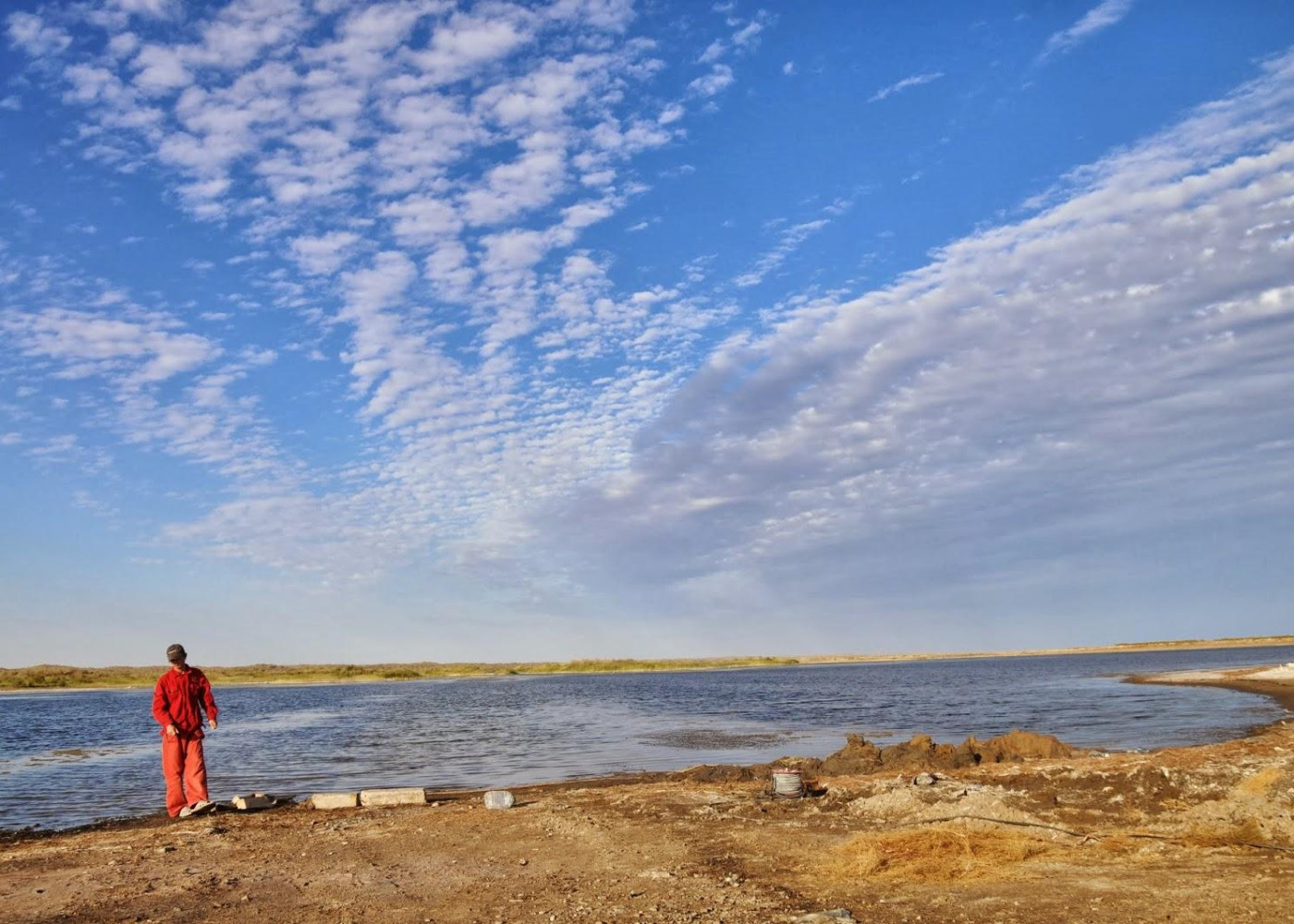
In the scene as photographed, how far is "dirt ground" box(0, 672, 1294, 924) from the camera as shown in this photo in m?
7.97

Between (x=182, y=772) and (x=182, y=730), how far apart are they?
30.2 inches

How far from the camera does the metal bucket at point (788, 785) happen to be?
545 inches

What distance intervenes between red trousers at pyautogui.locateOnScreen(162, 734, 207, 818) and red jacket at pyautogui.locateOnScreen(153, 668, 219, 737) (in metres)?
0.16

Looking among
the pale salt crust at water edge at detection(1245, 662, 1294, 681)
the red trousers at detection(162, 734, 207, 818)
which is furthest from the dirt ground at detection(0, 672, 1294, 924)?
the pale salt crust at water edge at detection(1245, 662, 1294, 681)

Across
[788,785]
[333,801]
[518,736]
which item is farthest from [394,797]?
[518,736]

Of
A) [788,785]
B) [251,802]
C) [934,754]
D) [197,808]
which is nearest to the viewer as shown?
[197,808]

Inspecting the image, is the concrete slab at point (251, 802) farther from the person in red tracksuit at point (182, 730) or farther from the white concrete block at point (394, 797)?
the white concrete block at point (394, 797)

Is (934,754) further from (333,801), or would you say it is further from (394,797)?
(333,801)

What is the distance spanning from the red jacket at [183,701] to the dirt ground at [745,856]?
1.43 metres

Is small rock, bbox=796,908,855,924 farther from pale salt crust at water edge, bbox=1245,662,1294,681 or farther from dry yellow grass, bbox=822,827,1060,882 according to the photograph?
pale salt crust at water edge, bbox=1245,662,1294,681

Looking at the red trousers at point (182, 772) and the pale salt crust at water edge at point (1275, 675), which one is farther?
the pale salt crust at water edge at point (1275, 675)

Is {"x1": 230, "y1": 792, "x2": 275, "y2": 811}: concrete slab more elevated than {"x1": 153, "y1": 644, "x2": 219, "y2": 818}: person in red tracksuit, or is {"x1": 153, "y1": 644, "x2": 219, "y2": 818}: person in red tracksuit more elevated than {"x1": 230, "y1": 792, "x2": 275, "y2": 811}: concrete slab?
{"x1": 153, "y1": 644, "x2": 219, "y2": 818}: person in red tracksuit

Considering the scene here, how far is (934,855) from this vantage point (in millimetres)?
9266

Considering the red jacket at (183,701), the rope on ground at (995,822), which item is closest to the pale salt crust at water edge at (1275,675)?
the rope on ground at (995,822)
